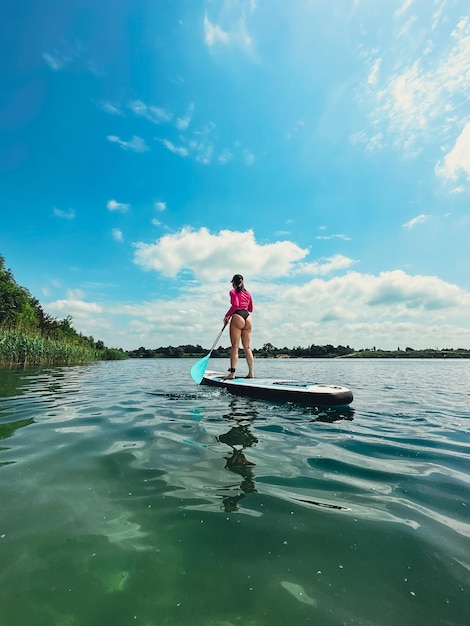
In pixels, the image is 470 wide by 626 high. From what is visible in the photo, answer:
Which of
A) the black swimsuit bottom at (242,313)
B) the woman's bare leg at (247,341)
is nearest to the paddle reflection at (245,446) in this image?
the woman's bare leg at (247,341)

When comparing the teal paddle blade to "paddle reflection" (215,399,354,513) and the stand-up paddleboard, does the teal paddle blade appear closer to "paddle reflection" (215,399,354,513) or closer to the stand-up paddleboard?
the stand-up paddleboard

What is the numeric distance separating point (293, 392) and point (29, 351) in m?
19.5

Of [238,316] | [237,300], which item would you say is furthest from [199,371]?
[237,300]

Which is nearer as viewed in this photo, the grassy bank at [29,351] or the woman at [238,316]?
the woman at [238,316]

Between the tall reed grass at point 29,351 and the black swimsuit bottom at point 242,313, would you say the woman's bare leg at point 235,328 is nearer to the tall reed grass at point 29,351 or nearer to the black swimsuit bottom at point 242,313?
the black swimsuit bottom at point 242,313

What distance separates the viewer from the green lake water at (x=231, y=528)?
149 centimetres

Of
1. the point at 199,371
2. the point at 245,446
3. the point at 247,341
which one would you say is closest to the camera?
the point at 245,446

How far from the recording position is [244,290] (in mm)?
8906

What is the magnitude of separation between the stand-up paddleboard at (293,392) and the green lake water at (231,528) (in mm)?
1907

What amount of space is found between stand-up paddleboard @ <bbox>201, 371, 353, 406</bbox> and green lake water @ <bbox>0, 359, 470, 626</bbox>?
6.26 feet

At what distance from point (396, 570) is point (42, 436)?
4.04 m

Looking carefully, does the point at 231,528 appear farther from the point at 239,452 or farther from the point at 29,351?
the point at 29,351

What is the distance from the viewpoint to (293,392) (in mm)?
6648

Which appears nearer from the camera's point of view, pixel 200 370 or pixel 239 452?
pixel 239 452
